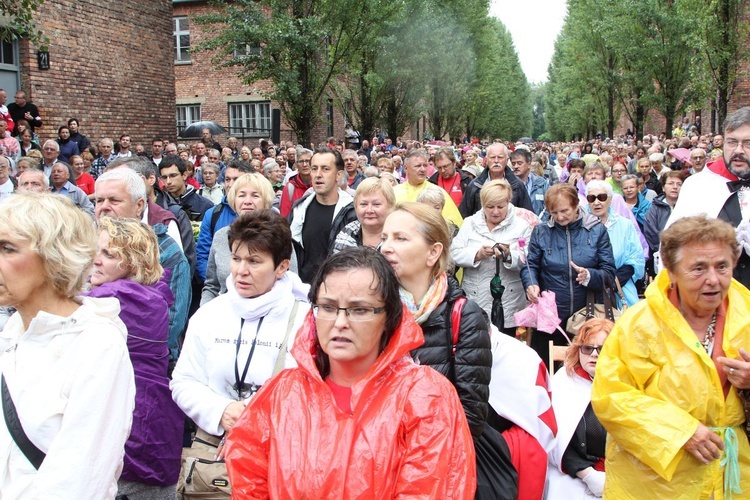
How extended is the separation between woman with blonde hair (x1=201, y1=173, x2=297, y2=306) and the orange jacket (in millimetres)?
2508

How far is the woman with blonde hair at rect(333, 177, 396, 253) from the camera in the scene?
501 cm

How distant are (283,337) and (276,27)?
16.1m

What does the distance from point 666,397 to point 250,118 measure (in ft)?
96.1

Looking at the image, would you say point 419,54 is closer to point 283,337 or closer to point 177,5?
point 177,5

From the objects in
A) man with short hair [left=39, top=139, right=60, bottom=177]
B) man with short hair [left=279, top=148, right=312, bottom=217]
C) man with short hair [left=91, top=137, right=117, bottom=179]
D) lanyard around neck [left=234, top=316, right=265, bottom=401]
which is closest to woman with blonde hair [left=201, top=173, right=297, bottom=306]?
lanyard around neck [left=234, top=316, right=265, bottom=401]

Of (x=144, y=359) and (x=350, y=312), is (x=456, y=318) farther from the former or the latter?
(x=144, y=359)

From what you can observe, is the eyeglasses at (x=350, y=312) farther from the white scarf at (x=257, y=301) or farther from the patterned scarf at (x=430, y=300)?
the white scarf at (x=257, y=301)

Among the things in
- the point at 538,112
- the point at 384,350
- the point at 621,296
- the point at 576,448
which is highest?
the point at 538,112

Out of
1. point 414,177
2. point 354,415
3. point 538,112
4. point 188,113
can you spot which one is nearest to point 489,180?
point 414,177

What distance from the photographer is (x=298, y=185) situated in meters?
8.81

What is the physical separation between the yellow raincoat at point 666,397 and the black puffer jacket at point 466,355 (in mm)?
566

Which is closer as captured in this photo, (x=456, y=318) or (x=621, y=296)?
(x=456, y=318)

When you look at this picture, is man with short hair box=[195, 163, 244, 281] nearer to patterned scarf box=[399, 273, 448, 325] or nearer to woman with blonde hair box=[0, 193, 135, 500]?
patterned scarf box=[399, 273, 448, 325]

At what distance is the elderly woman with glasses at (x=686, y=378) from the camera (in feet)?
9.68
